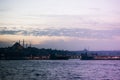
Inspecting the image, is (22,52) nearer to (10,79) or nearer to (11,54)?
(11,54)

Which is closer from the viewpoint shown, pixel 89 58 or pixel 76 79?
pixel 76 79

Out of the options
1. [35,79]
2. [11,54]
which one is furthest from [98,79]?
[11,54]

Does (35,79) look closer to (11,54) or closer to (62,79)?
(62,79)

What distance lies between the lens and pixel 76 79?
5325 cm

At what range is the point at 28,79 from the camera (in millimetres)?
52594

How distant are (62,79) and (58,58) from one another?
14518 centimetres

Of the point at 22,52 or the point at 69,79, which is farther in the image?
the point at 22,52

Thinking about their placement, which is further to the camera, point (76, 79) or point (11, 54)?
point (11, 54)

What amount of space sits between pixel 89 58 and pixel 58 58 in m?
18.3

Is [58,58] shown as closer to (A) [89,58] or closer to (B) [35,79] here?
(A) [89,58]

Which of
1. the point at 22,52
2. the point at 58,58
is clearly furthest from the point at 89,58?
the point at 22,52

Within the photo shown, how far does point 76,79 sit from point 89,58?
14345 cm

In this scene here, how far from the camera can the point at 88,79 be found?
2106 inches

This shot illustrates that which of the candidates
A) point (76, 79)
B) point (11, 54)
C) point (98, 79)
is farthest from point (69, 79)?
point (11, 54)
